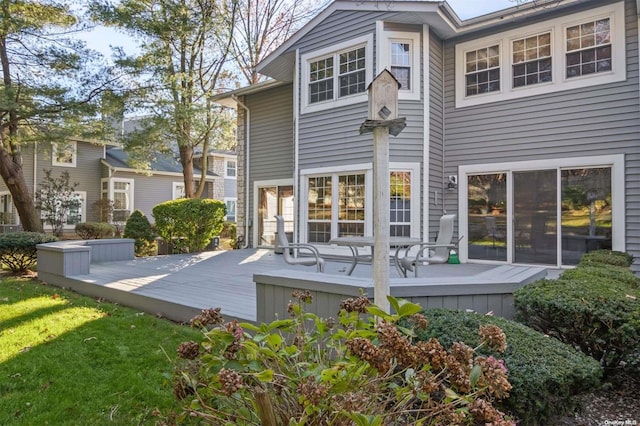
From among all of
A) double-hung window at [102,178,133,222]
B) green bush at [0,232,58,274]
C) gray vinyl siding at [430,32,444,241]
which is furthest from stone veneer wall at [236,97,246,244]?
double-hung window at [102,178,133,222]

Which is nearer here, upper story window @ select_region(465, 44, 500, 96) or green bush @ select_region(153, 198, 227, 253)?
upper story window @ select_region(465, 44, 500, 96)

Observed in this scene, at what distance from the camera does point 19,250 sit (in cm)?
733

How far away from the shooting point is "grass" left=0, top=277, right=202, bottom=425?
241 cm

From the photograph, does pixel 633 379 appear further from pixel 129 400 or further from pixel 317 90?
pixel 317 90

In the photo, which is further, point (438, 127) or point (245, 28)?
point (245, 28)

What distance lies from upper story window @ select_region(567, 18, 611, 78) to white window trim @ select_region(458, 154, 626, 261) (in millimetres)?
1606

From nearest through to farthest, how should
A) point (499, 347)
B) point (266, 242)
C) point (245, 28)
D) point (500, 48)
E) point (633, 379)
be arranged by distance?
point (499, 347)
point (633, 379)
point (500, 48)
point (266, 242)
point (245, 28)

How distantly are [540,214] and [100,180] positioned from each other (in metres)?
19.2

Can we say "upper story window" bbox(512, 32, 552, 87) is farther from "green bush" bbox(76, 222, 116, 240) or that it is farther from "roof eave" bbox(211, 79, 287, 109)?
"green bush" bbox(76, 222, 116, 240)

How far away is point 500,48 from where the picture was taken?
7793mm

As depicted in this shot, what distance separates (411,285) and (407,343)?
5.04ft

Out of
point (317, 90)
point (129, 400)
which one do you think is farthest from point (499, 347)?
point (317, 90)

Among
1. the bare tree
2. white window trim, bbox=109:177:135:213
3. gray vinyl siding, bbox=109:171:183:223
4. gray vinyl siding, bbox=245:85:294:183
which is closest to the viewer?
gray vinyl siding, bbox=245:85:294:183

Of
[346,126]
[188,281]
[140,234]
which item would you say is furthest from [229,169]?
[188,281]
